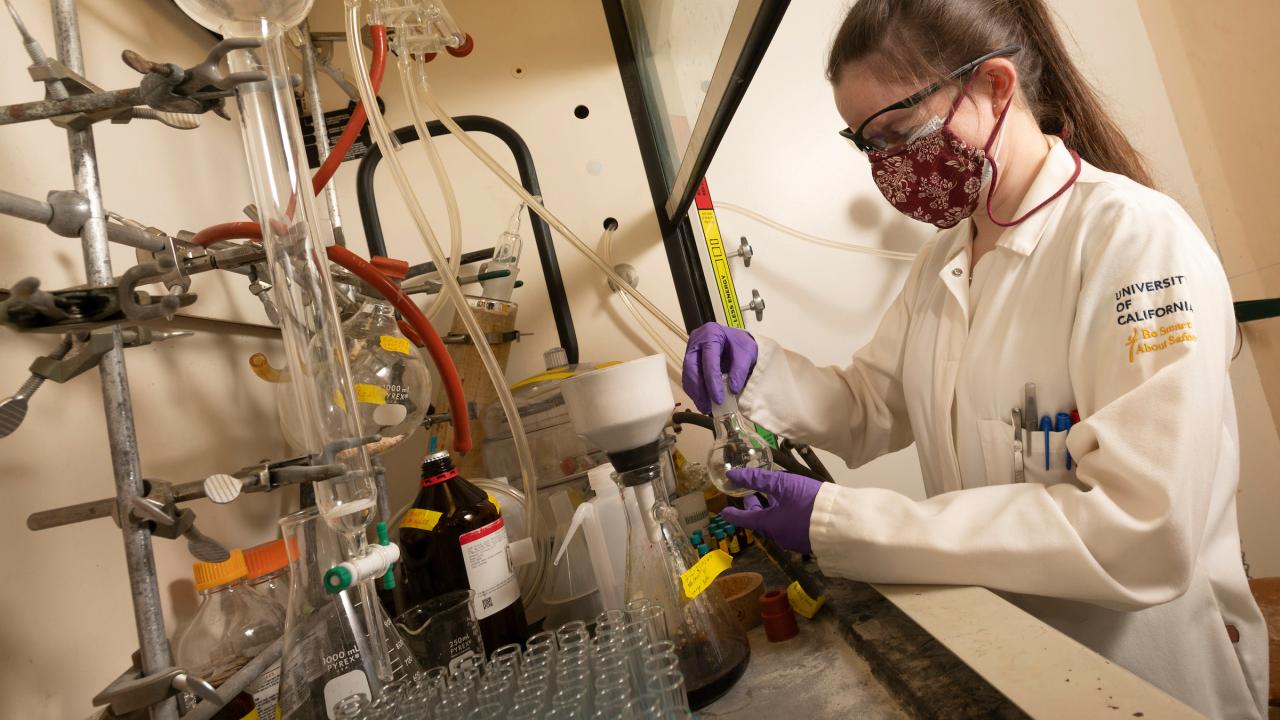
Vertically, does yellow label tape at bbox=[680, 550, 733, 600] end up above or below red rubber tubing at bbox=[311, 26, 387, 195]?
below

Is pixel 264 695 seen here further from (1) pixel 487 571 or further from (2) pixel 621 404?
(2) pixel 621 404

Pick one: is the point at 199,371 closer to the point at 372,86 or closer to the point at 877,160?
the point at 372,86

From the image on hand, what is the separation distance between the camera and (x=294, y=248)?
61 cm

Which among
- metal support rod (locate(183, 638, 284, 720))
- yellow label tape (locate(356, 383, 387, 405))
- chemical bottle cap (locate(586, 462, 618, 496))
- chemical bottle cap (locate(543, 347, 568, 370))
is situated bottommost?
metal support rod (locate(183, 638, 284, 720))

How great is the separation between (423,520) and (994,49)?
1.20m

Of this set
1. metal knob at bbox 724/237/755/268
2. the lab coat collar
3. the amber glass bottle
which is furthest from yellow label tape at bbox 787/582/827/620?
metal knob at bbox 724/237/755/268

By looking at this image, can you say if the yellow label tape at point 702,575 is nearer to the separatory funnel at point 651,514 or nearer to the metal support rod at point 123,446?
the separatory funnel at point 651,514

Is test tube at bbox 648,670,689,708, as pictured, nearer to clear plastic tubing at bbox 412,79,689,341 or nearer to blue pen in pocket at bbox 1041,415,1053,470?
blue pen in pocket at bbox 1041,415,1053,470

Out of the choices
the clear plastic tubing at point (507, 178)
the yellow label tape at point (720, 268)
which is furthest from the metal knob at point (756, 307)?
the clear plastic tubing at point (507, 178)

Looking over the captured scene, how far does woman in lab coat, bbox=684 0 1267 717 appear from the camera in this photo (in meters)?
0.76

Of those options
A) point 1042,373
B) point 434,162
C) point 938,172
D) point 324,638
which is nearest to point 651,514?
point 324,638

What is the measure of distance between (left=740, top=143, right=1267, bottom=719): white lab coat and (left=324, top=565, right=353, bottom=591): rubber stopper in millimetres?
612

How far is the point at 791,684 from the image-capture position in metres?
0.75

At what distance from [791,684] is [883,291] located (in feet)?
4.75
